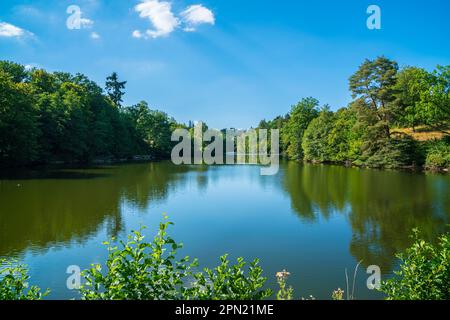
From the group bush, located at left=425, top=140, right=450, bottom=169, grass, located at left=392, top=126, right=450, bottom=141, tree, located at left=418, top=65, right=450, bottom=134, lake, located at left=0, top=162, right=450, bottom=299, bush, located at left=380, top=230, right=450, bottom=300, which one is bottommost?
lake, located at left=0, top=162, right=450, bottom=299

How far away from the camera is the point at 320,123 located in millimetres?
59312

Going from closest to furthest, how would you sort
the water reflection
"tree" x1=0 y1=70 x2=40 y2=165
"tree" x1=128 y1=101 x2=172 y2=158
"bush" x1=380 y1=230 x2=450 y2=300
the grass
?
1. "bush" x1=380 y1=230 x2=450 y2=300
2. the water reflection
3. "tree" x1=0 y1=70 x2=40 y2=165
4. the grass
5. "tree" x1=128 y1=101 x2=172 y2=158

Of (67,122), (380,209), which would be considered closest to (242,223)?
(380,209)

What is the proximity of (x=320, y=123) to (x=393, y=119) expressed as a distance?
16456 millimetres

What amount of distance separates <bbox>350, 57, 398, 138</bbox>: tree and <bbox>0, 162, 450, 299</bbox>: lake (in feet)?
62.4

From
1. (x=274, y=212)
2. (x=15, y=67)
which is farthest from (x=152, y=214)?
(x=15, y=67)

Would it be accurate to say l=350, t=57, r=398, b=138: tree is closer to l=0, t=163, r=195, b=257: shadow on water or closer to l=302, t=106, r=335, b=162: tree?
l=302, t=106, r=335, b=162: tree

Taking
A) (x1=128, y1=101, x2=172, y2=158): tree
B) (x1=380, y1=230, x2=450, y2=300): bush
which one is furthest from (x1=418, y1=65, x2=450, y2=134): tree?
(x1=128, y1=101, x2=172, y2=158): tree

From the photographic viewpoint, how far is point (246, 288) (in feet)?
11.9

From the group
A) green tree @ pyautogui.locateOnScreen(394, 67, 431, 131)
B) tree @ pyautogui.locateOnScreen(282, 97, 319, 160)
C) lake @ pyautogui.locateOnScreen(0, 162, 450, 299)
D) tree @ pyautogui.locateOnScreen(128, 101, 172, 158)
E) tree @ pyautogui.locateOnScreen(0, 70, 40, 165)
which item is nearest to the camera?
lake @ pyautogui.locateOnScreen(0, 162, 450, 299)

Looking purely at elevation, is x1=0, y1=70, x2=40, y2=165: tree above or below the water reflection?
above

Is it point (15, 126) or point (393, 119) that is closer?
point (15, 126)

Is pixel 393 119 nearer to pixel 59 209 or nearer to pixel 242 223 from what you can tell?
pixel 242 223

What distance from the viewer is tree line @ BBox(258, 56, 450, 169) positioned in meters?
37.6
